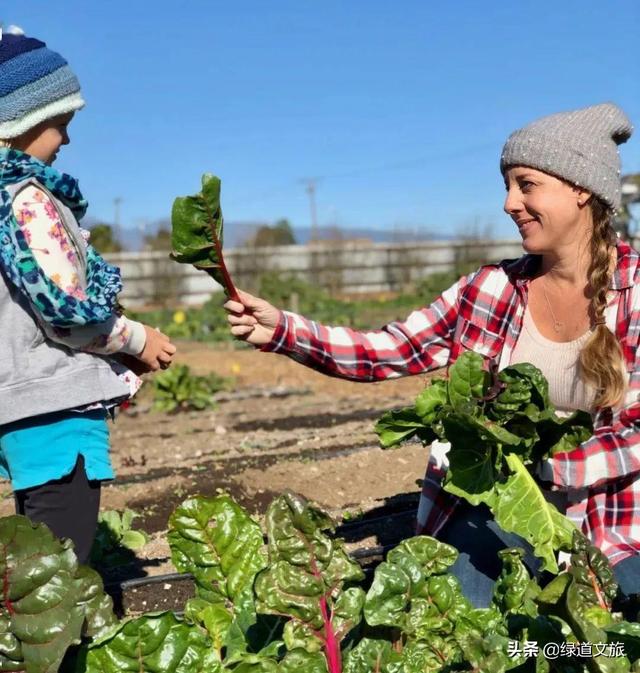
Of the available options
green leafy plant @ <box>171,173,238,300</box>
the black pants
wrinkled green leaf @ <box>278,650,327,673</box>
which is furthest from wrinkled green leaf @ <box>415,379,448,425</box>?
the black pants

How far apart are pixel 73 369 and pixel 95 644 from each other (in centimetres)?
98

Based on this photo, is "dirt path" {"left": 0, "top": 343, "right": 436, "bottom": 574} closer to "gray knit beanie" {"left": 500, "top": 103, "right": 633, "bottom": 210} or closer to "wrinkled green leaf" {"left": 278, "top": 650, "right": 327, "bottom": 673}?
"gray knit beanie" {"left": 500, "top": 103, "right": 633, "bottom": 210}

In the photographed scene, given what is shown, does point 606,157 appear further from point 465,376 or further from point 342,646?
point 342,646

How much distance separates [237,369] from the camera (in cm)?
1076

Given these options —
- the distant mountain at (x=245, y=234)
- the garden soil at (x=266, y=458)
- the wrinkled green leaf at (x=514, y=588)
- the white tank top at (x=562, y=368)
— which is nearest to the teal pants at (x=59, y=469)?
the garden soil at (x=266, y=458)

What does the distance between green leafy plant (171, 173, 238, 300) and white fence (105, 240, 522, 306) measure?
64.3 ft

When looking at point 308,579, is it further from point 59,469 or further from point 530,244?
point 530,244

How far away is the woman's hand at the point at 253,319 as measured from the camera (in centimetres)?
256

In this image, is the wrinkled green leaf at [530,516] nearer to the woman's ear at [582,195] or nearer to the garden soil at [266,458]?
the garden soil at [266,458]

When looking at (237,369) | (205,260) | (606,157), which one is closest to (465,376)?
(205,260)

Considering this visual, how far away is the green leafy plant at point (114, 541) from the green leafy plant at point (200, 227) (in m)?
1.52

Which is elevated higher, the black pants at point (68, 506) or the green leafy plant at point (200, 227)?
the green leafy plant at point (200, 227)

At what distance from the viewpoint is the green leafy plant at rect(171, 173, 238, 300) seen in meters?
2.08

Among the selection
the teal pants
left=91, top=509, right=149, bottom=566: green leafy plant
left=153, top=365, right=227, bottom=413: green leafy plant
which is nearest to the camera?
the teal pants
